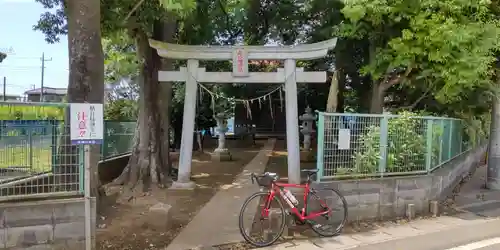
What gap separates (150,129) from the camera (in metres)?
11.3

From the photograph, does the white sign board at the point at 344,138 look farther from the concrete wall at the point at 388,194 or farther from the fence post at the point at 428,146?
the fence post at the point at 428,146

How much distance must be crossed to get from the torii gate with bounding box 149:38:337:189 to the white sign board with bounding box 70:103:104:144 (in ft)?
17.7

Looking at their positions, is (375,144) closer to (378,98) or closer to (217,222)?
(217,222)

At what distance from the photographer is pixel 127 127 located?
13.4 meters

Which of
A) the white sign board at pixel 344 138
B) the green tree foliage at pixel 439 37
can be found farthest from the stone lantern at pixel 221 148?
the white sign board at pixel 344 138

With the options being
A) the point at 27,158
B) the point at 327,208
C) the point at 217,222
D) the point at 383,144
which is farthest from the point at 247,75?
the point at 27,158

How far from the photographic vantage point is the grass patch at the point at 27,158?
552cm

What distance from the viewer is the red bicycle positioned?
6207 mm

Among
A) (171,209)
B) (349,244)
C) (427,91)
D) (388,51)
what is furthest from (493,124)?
(171,209)

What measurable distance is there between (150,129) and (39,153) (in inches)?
221

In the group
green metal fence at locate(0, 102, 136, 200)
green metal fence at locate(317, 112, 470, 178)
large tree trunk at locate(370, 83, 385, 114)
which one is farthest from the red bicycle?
large tree trunk at locate(370, 83, 385, 114)

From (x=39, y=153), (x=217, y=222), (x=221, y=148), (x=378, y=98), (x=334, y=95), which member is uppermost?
(x=334, y=95)

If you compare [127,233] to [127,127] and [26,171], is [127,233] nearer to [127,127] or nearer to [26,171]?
[26,171]

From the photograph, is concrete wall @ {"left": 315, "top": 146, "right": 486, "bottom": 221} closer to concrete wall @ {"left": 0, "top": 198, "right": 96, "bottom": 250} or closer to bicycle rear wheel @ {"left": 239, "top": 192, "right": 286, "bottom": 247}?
bicycle rear wheel @ {"left": 239, "top": 192, "right": 286, "bottom": 247}
